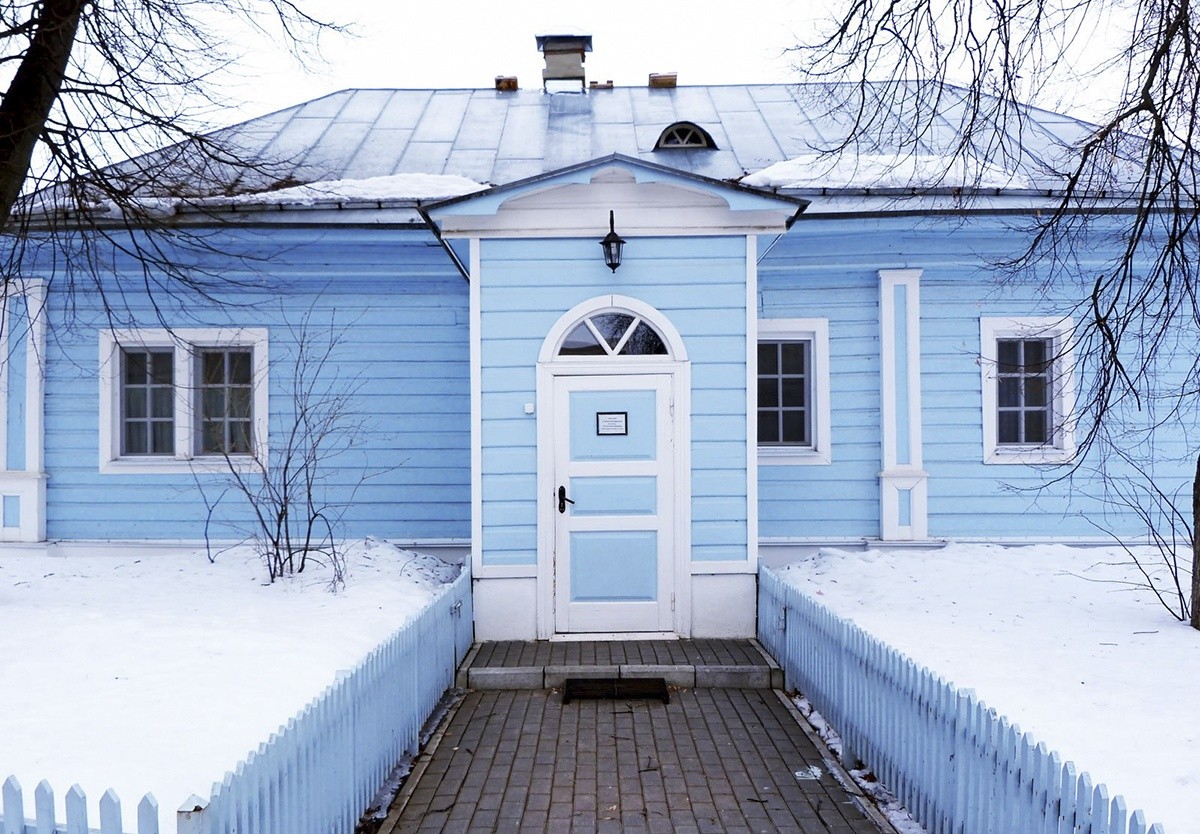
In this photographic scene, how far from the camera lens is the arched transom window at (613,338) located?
693cm

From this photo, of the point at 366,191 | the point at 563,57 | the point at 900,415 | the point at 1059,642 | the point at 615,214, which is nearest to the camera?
the point at 1059,642

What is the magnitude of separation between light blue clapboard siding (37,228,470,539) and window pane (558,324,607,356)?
79.4 inches

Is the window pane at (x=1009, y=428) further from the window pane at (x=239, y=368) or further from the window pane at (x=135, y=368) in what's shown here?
the window pane at (x=135, y=368)

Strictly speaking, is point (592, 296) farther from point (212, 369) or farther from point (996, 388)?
point (996, 388)

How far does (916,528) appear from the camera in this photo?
850 cm

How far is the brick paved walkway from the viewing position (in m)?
4.04

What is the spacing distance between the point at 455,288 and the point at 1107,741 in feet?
21.5

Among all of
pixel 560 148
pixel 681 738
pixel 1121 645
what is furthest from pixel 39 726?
pixel 560 148

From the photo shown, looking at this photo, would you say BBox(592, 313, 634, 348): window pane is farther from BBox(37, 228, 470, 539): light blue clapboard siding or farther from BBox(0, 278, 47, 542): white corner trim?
BBox(0, 278, 47, 542): white corner trim

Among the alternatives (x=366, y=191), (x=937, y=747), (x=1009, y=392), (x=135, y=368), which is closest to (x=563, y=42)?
(x=366, y=191)

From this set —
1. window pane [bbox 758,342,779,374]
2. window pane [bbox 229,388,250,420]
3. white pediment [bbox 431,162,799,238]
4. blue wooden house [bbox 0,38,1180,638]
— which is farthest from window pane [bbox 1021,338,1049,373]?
window pane [bbox 229,388,250,420]

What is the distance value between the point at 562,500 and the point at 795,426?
293 cm

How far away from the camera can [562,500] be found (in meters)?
6.86

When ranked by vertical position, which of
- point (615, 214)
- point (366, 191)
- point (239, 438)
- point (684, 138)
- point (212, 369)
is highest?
point (684, 138)
